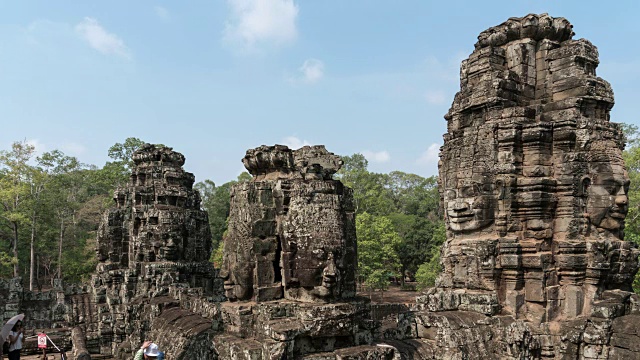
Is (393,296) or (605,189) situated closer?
(605,189)

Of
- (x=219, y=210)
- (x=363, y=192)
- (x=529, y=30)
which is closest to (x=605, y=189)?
(x=529, y=30)

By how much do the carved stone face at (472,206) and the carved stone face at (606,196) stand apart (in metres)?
1.72

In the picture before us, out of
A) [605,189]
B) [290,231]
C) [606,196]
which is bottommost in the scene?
[290,231]

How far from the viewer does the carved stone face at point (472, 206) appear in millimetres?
8242

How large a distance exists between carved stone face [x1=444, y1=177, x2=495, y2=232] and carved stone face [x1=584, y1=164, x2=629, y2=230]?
1.72 m

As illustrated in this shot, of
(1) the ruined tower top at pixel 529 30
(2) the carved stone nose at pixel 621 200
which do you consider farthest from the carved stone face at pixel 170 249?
(2) the carved stone nose at pixel 621 200

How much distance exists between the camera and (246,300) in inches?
228

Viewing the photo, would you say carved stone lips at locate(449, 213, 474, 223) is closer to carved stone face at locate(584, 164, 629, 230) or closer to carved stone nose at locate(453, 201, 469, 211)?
carved stone nose at locate(453, 201, 469, 211)

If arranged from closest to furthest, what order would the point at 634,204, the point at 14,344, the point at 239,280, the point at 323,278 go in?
the point at 323,278, the point at 239,280, the point at 14,344, the point at 634,204

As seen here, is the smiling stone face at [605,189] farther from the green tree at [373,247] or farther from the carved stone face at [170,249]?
the green tree at [373,247]

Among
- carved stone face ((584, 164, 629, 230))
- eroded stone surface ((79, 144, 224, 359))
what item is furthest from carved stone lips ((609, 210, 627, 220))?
eroded stone surface ((79, 144, 224, 359))

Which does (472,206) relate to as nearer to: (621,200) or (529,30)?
(621,200)

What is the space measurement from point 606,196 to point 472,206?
228cm

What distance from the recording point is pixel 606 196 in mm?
8031
